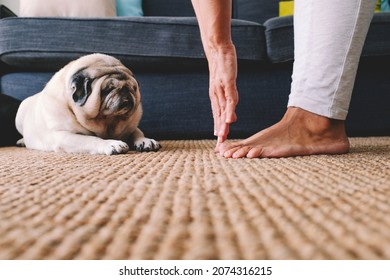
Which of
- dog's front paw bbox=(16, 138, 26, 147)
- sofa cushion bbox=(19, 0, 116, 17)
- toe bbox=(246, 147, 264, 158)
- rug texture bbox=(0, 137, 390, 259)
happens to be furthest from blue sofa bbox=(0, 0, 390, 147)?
rug texture bbox=(0, 137, 390, 259)

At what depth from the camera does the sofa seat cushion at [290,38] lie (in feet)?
4.37

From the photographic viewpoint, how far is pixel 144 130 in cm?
144

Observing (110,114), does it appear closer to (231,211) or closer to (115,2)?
(231,211)

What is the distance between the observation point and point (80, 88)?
3.33ft

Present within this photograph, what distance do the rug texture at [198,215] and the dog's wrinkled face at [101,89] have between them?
50 cm

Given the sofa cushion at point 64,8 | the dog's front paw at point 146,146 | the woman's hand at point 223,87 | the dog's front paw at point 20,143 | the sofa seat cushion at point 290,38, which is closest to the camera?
the woman's hand at point 223,87

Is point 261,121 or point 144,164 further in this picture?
point 261,121

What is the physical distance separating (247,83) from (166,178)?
0.96 meters

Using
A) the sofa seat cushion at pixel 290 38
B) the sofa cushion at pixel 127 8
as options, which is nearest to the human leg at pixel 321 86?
the sofa seat cushion at pixel 290 38

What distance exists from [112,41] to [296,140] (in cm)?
84

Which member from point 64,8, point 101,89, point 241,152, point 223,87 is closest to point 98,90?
point 101,89

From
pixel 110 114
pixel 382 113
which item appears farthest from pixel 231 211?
pixel 382 113

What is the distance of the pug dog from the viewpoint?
3.33 feet

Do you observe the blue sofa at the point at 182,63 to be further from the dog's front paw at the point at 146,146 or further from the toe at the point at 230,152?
Answer: the toe at the point at 230,152
